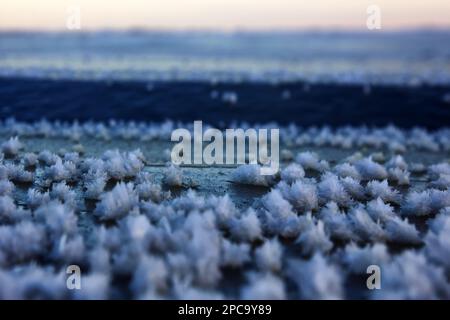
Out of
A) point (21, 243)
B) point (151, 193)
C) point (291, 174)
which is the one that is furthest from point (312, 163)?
point (21, 243)

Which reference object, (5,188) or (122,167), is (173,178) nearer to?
(122,167)

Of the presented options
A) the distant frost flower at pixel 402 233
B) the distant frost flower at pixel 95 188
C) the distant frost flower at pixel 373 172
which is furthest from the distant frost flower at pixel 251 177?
the distant frost flower at pixel 402 233

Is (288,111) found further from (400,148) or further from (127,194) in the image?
(127,194)

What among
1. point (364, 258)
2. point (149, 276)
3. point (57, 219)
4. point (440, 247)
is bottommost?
point (149, 276)

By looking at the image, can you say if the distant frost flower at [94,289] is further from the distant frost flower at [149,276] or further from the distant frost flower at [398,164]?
the distant frost flower at [398,164]

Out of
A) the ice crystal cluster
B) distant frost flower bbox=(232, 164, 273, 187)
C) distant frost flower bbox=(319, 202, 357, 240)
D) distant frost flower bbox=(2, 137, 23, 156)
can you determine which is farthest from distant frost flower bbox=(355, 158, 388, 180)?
distant frost flower bbox=(2, 137, 23, 156)

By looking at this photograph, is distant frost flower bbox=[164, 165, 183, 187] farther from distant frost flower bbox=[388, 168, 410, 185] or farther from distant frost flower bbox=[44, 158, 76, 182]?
distant frost flower bbox=[388, 168, 410, 185]
